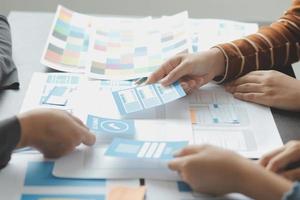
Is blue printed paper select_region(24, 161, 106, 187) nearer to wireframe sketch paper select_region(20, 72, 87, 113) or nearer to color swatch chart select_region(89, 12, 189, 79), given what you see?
wireframe sketch paper select_region(20, 72, 87, 113)

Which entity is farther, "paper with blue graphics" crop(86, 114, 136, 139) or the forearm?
"paper with blue graphics" crop(86, 114, 136, 139)

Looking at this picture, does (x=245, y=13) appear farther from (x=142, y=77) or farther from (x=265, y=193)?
(x=265, y=193)

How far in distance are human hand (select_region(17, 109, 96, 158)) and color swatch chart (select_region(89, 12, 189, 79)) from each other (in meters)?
0.24

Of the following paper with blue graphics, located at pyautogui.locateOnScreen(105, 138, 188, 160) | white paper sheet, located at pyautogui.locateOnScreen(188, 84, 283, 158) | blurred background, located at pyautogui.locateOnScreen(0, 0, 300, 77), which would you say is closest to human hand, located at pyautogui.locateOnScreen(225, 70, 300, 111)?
white paper sheet, located at pyautogui.locateOnScreen(188, 84, 283, 158)

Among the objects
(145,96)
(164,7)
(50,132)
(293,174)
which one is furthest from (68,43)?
(164,7)

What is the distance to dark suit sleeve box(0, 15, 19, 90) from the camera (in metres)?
1.00

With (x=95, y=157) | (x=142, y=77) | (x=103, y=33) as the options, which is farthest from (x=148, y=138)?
(x=103, y=33)

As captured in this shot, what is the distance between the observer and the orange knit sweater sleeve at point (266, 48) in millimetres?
1073

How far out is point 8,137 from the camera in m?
0.79

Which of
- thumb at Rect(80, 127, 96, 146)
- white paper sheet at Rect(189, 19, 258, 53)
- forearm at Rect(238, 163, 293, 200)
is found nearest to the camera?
forearm at Rect(238, 163, 293, 200)

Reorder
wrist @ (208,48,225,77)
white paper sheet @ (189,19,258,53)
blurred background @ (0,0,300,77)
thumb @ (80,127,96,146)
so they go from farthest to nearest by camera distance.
→ blurred background @ (0,0,300,77)
white paper sheet @ (189,19,258,53)
wrist @ (208,48,225,77)
thumb @ (80,127,96,146)

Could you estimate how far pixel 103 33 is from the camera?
119 centimetres

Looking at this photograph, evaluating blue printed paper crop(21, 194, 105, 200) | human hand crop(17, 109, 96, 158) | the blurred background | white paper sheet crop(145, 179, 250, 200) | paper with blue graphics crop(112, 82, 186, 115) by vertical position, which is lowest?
the blurred background

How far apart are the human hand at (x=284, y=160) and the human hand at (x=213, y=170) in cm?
6
